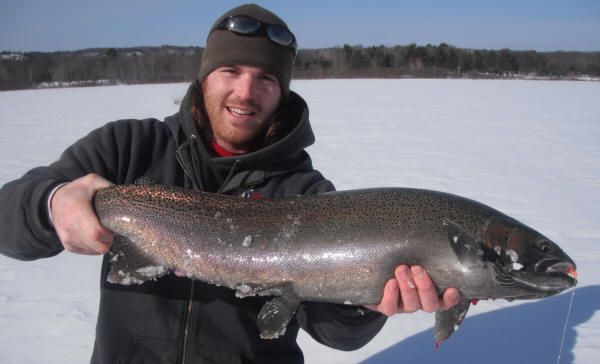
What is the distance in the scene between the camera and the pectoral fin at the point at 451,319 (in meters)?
2.48

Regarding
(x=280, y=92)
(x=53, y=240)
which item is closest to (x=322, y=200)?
(x=280, y=92)

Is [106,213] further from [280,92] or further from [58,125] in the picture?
[58,125]

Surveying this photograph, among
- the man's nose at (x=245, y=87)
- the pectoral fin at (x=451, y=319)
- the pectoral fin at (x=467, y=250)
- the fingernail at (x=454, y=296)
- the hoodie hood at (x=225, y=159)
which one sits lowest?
the pectoral fin at (x=451, y=319)

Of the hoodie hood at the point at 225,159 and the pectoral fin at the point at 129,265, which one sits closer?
the pectoral fin at the point at 129,265

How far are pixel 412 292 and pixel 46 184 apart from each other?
2092 mm

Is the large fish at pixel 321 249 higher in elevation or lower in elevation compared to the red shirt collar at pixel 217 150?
lower

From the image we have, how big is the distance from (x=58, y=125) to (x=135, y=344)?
1537cm

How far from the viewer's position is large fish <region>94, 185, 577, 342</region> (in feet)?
7.76

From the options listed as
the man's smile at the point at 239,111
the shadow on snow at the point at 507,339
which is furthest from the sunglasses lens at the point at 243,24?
the shadow on snow at the point at 507,339

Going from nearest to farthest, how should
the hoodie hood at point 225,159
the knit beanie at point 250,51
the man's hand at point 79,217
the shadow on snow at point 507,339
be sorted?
the man's hand at point 79,217 → the hoodie hood at point 225,159 → the knit beanie at point 250,51 → the shadow on snow at point 507,339

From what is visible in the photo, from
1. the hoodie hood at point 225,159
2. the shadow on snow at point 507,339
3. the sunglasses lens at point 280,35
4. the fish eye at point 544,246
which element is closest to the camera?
the fish eye at point 544,246

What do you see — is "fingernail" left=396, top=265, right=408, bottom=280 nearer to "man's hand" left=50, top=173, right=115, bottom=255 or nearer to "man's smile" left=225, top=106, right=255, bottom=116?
"man's smile" left=225, top=106, right=255, bottom=116

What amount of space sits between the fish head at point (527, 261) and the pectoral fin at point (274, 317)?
47.7 inches

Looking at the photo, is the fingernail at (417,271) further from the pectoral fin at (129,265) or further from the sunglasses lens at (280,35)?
the sunglasses lens at (280,35)
